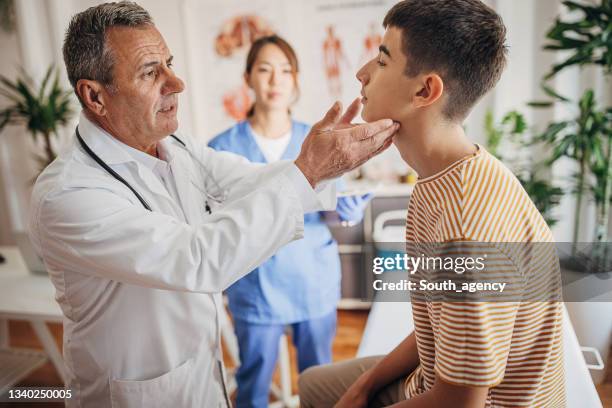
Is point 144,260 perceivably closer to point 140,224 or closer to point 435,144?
point 140,224

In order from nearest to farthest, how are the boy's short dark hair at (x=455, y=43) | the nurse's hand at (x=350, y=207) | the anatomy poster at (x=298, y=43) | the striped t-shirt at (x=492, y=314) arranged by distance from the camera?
the striped t-shirt at (x=492, y=314) → the boy's short dark hair at (x=455, y=43) → the nurse's hand at (x=350, y=207) → the anatomy poster at (x=298, y=43)

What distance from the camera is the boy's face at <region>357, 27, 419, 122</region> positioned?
886mm

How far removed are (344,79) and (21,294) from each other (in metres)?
2.20

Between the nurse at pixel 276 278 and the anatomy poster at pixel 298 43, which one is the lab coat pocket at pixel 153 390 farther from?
the anatomy poster at pixel 298 43

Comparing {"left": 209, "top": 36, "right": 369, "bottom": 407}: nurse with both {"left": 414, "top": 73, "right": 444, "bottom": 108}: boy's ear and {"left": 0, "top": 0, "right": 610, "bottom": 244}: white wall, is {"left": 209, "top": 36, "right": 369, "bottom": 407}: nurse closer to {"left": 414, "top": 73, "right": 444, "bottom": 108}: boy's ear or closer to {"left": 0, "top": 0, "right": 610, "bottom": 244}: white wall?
{"left": 414, "top": 73, "right": 444, "bottom": 108}: boy's ear

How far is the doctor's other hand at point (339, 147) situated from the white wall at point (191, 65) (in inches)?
73.7

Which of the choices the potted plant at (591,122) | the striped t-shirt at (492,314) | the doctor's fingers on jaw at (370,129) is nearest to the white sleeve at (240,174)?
the doctor's fingers on jaw at (370,129)

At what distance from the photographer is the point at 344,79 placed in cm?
298

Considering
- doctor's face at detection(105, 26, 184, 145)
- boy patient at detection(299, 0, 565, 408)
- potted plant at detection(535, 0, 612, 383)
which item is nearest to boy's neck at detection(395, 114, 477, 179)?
boy patient at detection(299, 0, 565, 408)

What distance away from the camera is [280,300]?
5.49 ft

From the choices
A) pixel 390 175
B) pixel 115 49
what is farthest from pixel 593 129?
pixel 115 49

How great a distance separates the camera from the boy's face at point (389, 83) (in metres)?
0.89

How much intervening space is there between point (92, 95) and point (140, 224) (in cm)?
34

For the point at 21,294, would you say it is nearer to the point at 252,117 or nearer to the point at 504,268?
the point at 252,117
